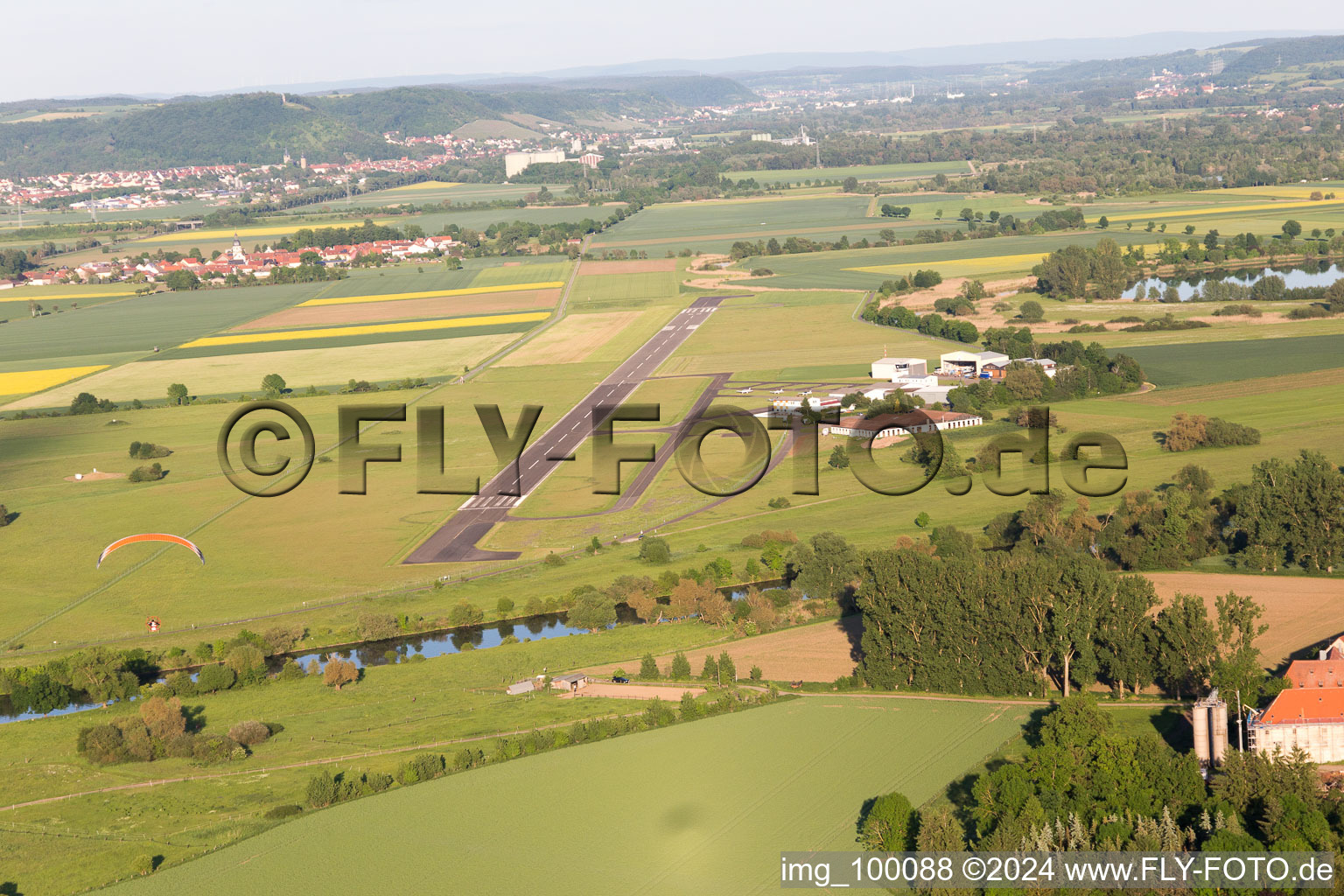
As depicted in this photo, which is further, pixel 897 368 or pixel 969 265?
pixel 969 265

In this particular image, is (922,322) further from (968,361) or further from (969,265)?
(969,265)

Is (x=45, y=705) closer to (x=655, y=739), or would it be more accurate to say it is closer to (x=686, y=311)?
(x=655, y=739)

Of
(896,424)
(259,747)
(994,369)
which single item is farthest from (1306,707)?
(994,369)

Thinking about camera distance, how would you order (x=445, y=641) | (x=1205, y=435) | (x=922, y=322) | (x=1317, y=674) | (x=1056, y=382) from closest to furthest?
(x=1317, y=674) → (x=445, y=641) → (x=1205, y=435) → (x=1056, y=382) → (x=922, y=322)

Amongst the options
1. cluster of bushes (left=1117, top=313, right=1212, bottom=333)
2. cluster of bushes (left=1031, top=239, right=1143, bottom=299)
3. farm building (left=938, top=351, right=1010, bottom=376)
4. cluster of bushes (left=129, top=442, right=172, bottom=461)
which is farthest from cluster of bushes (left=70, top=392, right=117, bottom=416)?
cluster of bushes (left=1031, top=239, right=1143, bottom=299)

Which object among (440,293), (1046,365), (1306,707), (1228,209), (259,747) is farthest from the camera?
(1228,209)

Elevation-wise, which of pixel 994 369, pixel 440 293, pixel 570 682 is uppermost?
pixel 440 293

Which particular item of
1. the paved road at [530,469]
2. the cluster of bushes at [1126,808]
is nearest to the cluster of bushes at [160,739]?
the paved road at [530,469]

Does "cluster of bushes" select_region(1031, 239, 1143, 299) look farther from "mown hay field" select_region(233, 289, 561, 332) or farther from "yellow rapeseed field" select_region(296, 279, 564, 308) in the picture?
"yellow rapeseed field" select_region(296, 279, 564, 308)
